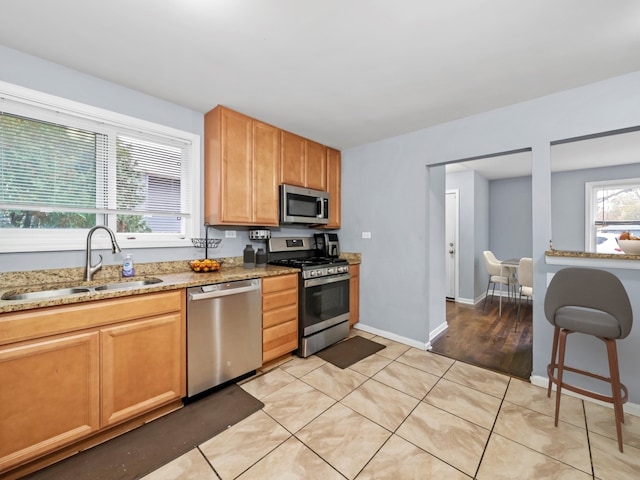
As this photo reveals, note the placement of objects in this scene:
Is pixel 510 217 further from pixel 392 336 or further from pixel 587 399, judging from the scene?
pixel 587 399

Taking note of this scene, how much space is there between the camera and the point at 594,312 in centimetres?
175

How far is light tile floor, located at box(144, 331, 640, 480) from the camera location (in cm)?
146

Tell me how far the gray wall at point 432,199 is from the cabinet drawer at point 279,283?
1185 millimetres

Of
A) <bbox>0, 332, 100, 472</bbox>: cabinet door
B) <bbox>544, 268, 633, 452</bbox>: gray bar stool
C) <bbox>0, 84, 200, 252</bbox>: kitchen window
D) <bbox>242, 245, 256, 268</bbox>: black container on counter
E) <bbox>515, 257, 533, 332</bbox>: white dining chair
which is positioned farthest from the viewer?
<bbox>515, 257, 533, 332</bbox>: white dining chair

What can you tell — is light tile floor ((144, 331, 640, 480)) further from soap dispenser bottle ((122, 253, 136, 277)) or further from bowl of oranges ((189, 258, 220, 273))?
soap dispenser bottle ((122, 253, 136, 277))

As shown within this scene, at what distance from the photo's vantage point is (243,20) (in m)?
1.49

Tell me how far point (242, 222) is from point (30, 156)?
1509mm

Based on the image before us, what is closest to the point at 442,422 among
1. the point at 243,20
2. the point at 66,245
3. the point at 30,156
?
the point at 243,20

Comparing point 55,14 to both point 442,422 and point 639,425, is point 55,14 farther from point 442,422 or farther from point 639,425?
point 639,425

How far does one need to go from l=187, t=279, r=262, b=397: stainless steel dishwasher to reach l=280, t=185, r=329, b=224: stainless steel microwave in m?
0.94

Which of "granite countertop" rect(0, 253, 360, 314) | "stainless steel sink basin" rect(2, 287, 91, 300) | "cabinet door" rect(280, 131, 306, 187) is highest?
"cabinet door" rect(280, 131, 306, 187)

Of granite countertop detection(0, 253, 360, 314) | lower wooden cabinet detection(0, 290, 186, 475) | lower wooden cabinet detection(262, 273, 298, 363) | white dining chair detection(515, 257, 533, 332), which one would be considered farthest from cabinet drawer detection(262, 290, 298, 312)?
white dining chair detection(515, 257, 533, 332)

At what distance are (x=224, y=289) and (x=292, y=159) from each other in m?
1.68

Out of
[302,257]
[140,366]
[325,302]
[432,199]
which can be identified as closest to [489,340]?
[432,199]
